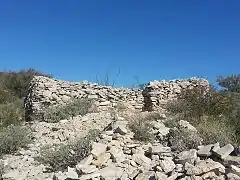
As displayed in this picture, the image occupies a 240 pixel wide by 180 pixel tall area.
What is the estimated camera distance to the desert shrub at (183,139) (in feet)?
28.4

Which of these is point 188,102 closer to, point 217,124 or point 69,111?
point 217,124

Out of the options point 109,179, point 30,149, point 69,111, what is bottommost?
point 109,179

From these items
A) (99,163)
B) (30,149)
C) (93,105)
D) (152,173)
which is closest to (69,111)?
(93,105)

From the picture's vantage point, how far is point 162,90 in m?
14.0

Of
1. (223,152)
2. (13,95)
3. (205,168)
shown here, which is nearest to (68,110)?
(223,152)

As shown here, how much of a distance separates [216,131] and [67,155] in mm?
3375

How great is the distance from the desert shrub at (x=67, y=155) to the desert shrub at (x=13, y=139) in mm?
1064

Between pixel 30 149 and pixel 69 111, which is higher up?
pixel 69 111

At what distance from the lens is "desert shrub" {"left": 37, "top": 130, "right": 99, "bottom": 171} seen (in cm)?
855

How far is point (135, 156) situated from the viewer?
26.7ft

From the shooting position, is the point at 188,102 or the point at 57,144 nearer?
the point at 57,144

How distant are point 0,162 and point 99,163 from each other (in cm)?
253

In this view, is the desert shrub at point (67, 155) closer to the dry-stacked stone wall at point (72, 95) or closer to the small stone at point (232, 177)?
the small stone at point (232, 177)

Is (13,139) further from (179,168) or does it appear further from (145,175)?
(179,168)
